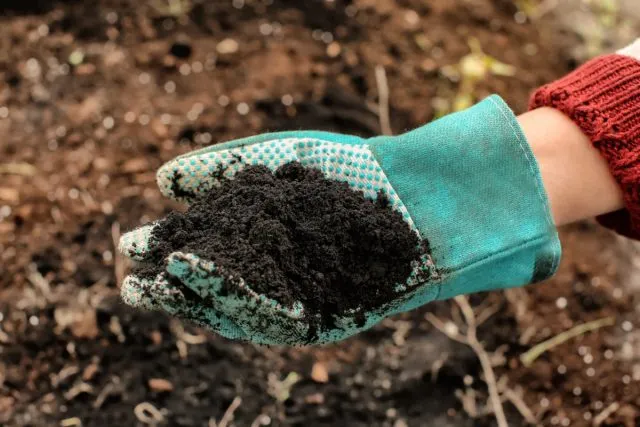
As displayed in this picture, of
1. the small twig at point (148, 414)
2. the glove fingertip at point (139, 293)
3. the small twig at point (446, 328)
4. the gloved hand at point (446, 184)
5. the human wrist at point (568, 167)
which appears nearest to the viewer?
the glove fingertip at point (139, 293)

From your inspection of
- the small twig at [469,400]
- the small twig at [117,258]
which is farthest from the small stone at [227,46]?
the small twig at [469,400]

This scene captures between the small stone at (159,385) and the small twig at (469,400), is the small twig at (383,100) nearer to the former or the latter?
the small twig at (469,400)

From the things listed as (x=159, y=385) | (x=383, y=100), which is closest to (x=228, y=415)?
(x=159, y=385)

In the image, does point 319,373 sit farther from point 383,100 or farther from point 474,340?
point 383,100

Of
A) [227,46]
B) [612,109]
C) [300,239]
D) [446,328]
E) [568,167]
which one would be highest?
[612,109]

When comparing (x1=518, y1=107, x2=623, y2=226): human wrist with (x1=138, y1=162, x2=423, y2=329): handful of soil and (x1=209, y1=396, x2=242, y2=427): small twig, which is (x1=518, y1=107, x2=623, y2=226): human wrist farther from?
(x1=209, y1=396, x2=242, y2=427): small twig

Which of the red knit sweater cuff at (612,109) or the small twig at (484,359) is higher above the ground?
the red knit sweater cuff at (612,109)
